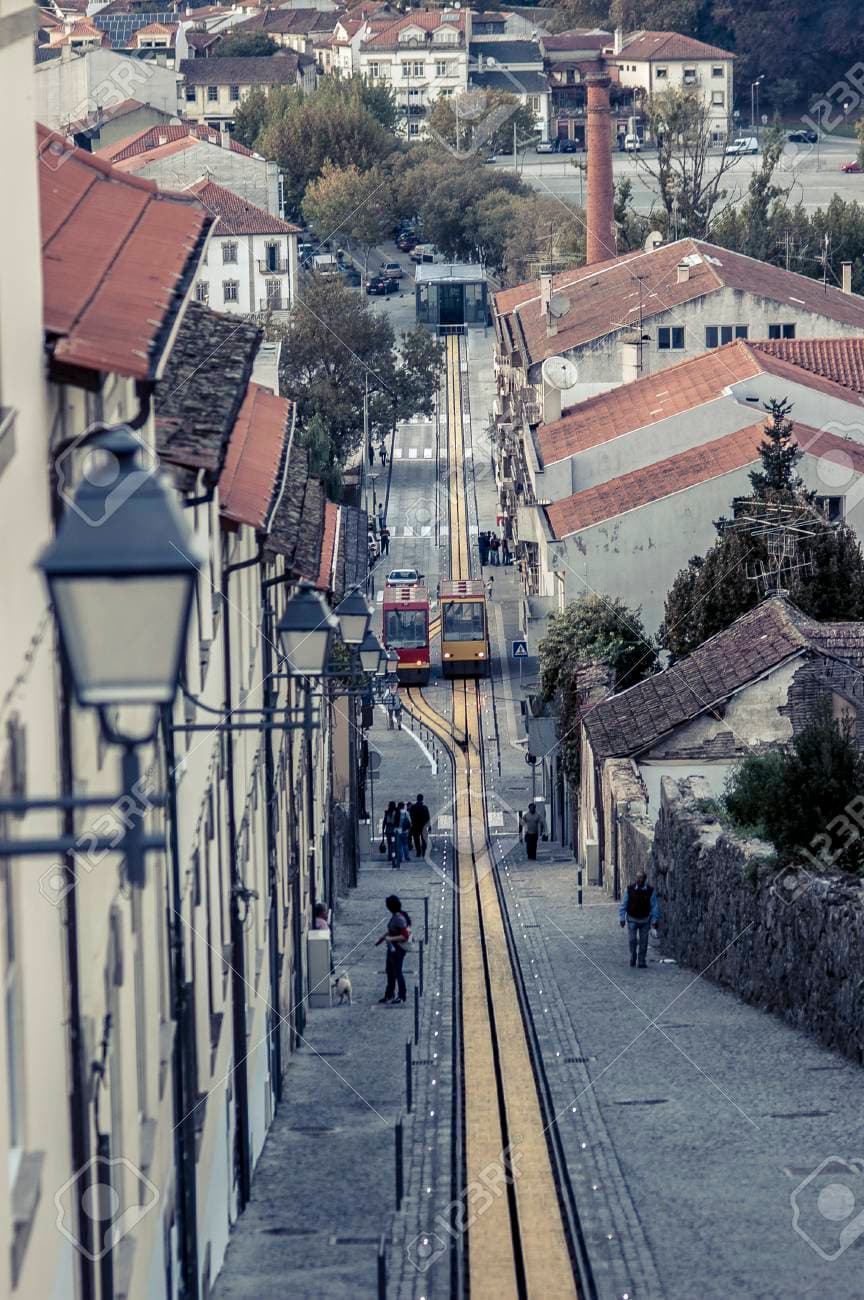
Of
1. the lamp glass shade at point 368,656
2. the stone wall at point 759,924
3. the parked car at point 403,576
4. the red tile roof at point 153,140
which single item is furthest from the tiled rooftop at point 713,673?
the red tile roof at point 153,140

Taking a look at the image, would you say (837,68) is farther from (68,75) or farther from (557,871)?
(557,871)

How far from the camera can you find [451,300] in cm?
11088

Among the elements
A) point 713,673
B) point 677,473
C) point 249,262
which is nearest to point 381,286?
point 249,262

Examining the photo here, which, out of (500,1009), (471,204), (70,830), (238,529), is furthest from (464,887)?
(471,204)

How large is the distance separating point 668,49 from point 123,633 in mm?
173133

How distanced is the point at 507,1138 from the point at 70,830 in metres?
8.66

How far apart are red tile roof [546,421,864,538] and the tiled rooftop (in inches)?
597

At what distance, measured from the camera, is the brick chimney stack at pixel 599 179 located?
9569cm

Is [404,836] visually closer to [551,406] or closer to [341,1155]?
[341,1155]

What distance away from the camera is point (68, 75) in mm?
119812

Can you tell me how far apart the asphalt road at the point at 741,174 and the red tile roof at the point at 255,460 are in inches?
4126

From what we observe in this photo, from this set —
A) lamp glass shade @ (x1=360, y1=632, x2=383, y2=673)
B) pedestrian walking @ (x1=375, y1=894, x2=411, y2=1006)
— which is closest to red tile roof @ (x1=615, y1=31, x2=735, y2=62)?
lamp glass shade @ (x1=360, y1=632, x2=383, y2=673)

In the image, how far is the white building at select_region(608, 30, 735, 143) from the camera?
554ft

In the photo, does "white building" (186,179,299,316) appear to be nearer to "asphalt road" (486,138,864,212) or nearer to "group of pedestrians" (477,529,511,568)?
"group of pedestrians" (477,529,511,568)
